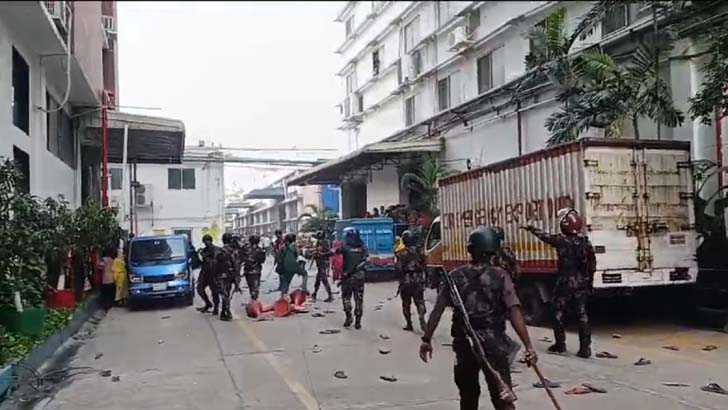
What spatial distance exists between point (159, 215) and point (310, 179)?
6.86 metres

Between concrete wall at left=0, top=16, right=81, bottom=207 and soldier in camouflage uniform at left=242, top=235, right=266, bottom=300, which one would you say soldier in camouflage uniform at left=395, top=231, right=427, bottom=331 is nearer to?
soldier in camouflage uniform at left=242, top=235, right=266, bottom=300

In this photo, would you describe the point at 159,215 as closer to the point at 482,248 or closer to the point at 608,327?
the point at 608,327

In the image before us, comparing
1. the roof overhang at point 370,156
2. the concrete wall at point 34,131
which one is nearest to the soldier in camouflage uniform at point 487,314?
the concrete wall at point 34,131

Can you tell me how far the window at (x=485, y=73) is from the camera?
72.2 feet

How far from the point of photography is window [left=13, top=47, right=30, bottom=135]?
14.5 m

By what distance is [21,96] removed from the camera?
14.9 m

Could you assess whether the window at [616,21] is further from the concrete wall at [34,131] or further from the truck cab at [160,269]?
the concrete wall at [34,131]

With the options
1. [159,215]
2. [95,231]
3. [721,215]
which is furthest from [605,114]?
[159,215]

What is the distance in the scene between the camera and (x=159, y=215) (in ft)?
105

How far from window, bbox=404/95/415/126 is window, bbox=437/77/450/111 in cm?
263

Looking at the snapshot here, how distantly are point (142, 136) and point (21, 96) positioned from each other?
8.45 meters

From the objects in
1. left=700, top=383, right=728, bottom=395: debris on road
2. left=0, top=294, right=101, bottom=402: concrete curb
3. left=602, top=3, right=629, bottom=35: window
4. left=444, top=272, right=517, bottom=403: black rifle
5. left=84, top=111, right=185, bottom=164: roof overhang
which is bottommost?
left=700, top=383, right=728, bottom=395: debris on road

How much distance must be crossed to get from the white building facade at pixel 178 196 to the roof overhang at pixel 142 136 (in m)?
0.95

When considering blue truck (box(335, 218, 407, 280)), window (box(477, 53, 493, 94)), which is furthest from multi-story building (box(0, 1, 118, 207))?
window (box(477, 53, 493, 94))
